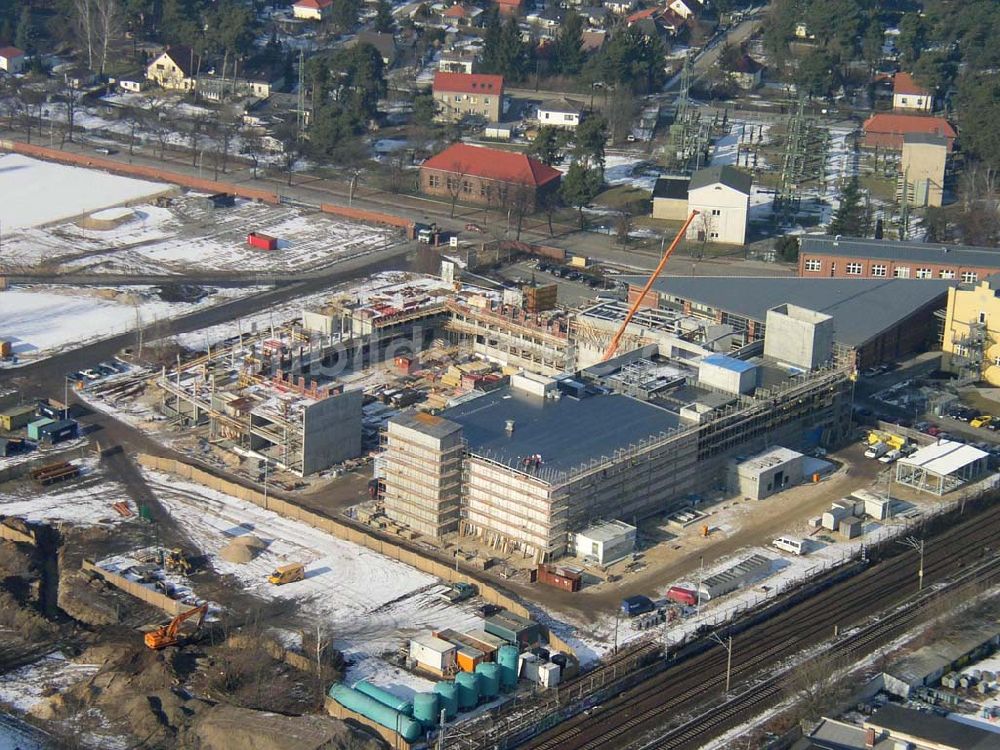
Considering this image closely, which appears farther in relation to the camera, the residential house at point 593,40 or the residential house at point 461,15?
the residential house at point 461,15

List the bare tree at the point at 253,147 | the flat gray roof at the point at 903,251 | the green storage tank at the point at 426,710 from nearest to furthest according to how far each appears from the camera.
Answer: the green storage tank at the point at 426,710
the flat gray roof at the point at 903,251
the bare tree at the point at 253,147

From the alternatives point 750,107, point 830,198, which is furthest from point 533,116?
point 830,198

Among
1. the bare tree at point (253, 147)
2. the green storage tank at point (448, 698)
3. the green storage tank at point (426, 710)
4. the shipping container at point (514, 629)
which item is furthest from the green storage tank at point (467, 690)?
the bare tree at point (253, 147)

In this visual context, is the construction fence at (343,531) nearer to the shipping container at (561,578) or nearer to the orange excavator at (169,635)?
the shipping container at (561,578)

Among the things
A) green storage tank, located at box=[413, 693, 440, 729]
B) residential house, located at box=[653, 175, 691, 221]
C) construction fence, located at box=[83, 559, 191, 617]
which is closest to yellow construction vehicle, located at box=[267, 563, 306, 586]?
construction fence, located at box=[83, 559, 191, 617]

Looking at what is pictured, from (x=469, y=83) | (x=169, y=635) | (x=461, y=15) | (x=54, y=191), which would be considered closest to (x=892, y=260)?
(x=469, y=83)
